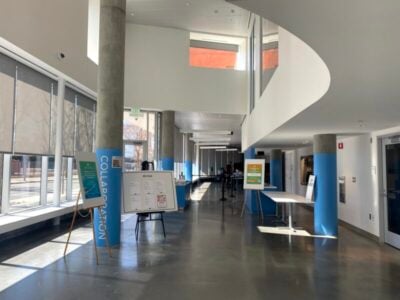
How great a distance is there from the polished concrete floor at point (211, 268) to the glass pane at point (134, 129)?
18.9ft

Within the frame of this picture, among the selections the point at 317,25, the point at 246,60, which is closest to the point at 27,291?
the point at 317,25

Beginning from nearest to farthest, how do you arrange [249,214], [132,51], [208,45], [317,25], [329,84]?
[317,25] → [329,84] → [249,214] → [132,51] → [208,45]

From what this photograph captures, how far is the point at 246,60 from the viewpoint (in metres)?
11.6

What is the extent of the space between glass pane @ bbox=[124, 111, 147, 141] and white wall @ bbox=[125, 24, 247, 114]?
105 cm

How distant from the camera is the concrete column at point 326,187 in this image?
6535mm

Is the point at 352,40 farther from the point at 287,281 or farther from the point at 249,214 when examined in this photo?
the point at 249,214

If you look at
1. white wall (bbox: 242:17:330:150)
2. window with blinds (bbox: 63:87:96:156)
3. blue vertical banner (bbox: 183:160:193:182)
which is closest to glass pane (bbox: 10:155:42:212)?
window with blinds (bbox: 63:87:96:156)

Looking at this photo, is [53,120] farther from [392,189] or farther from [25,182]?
[392,189]

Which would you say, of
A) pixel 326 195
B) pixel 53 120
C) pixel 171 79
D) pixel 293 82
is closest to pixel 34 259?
pixel 53 120

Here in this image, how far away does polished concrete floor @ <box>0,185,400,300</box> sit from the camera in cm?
355

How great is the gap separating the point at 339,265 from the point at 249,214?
5.04 m

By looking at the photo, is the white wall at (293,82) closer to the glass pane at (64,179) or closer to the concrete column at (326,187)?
the concrete column at (326,187)

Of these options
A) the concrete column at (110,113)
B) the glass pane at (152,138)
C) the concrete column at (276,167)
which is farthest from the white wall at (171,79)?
the concrete column at (110,113)

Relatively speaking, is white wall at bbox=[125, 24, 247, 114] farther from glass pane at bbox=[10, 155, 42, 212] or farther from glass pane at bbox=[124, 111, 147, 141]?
glass pane at bbox=[10, 155, 42, 212]
